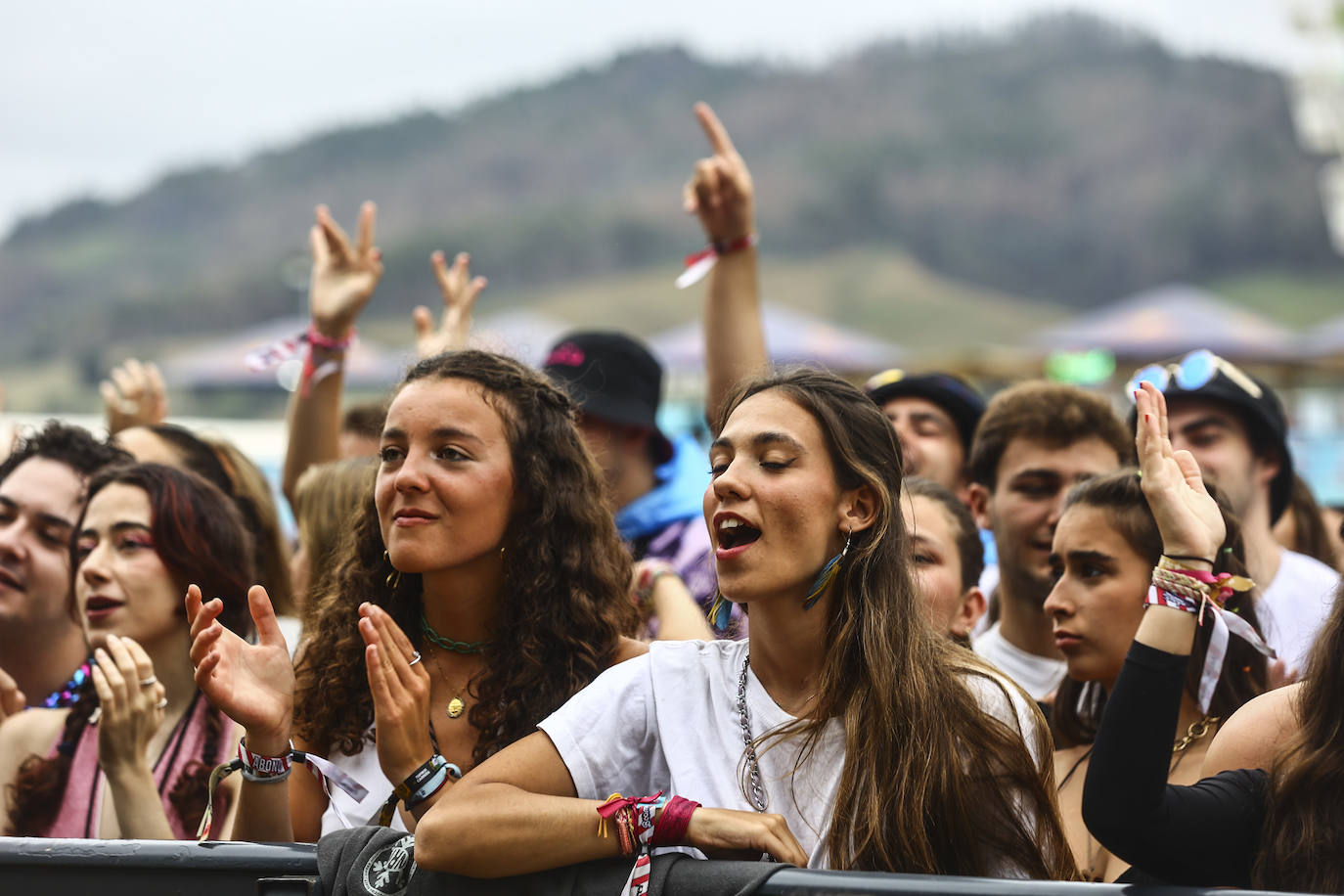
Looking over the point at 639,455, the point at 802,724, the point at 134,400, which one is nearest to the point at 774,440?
the point at 802,724

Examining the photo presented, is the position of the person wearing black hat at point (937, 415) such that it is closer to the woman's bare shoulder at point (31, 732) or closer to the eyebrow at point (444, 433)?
the eyebrow at point (444, 433)

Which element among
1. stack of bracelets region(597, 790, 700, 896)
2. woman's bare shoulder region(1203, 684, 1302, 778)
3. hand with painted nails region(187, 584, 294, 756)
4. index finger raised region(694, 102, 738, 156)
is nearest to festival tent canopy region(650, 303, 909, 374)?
index finger raised region(694, 102, 738, 156)

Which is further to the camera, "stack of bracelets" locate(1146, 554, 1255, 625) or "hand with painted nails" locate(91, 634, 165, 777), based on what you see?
"hand with painted nails" locate(91, 634, 165, 777)

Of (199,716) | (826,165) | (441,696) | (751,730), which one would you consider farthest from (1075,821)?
(826,165)

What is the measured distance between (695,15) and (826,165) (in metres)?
36.1

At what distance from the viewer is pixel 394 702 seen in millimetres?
2516

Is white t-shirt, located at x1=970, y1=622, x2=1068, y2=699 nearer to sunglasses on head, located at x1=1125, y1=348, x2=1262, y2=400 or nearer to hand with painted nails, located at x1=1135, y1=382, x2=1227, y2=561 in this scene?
sunglasses on head, located at x1=1125, y1=348, x2=1262, y2=400

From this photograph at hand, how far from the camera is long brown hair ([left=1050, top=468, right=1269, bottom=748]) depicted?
2.85 metres

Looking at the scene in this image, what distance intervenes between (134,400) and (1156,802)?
4.09 metres

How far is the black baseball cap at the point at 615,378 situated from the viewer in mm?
4266

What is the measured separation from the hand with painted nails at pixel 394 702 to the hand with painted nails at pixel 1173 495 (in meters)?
1.28

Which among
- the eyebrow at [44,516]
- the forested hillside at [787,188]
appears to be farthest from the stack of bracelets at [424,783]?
the forested hillside at [787,188]

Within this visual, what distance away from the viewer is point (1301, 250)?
7556 centimetres

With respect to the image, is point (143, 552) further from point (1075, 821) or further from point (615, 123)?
point (615, 123)
